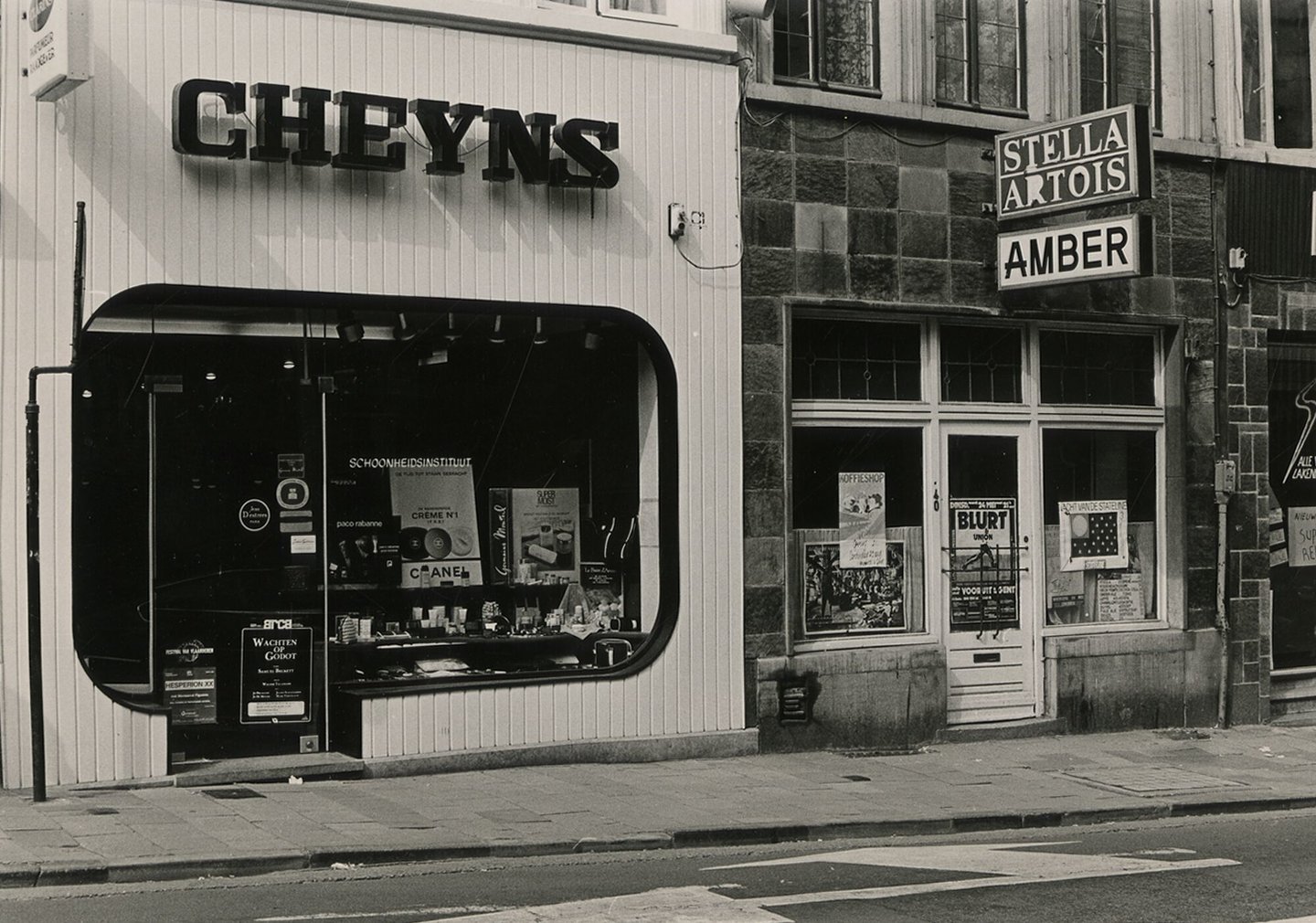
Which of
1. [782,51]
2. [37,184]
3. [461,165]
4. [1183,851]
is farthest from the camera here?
[782,51]

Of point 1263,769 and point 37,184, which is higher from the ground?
point 37,184

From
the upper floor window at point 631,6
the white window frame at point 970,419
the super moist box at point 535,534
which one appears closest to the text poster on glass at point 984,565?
the white window frame at point 970,419

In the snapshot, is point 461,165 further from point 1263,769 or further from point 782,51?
point 1263,769

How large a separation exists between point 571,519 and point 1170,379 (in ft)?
21.0

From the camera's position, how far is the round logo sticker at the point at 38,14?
34.4 feet

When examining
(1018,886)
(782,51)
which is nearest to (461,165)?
(782,51)

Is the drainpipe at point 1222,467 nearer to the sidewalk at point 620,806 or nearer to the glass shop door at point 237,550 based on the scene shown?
the sidewalk at point 620,806

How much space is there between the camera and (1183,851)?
9.86m

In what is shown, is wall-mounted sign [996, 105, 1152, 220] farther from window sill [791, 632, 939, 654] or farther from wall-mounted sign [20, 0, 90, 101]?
wall-mounted sign [20, 0, 90, 101]

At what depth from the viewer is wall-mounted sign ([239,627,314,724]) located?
12109 mm

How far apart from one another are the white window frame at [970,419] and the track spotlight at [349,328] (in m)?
3.62

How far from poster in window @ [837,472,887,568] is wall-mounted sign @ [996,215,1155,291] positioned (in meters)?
2.15

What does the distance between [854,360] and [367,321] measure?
14.5 ft

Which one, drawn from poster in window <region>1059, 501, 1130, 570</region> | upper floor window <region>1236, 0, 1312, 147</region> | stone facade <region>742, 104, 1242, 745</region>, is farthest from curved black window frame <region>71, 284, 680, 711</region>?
upper floor window <region>1236, 0, 1312, 147</region>
